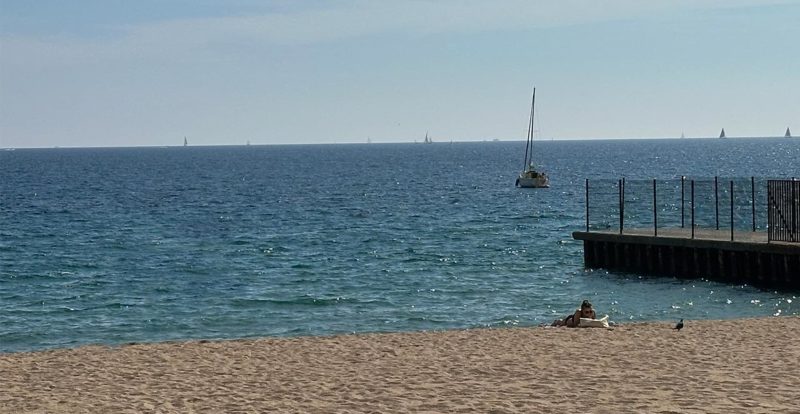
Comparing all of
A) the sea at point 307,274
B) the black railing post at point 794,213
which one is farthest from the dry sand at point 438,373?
the black railing post at point 794,213

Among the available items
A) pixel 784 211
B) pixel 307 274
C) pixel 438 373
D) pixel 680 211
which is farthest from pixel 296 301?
pixel 680 211

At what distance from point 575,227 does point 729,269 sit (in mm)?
27429

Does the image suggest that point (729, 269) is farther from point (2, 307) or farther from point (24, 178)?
point (24, 178)

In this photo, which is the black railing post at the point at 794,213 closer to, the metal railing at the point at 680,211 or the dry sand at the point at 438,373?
the metal railing at the point at 680,211

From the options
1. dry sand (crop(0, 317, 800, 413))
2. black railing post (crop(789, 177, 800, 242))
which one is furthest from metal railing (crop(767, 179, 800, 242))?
dry sand (crop(0, 317, 800, 413))

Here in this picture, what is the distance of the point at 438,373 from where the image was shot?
18250 millimetres

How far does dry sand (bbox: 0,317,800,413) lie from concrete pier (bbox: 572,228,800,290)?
449 inches

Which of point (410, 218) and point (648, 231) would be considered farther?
point (410, 218)

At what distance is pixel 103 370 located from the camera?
19.3 meters

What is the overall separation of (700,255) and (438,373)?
72.8 ft

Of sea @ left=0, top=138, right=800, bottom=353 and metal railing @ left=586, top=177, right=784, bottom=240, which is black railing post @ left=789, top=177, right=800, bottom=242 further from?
metal railing @ left=586, top=177, right=784, bottom=240

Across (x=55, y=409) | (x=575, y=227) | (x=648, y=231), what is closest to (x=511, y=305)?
(x=648, y=231)

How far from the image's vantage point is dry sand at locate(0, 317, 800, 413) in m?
15.5

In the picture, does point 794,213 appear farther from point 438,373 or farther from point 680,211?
point 680,211
